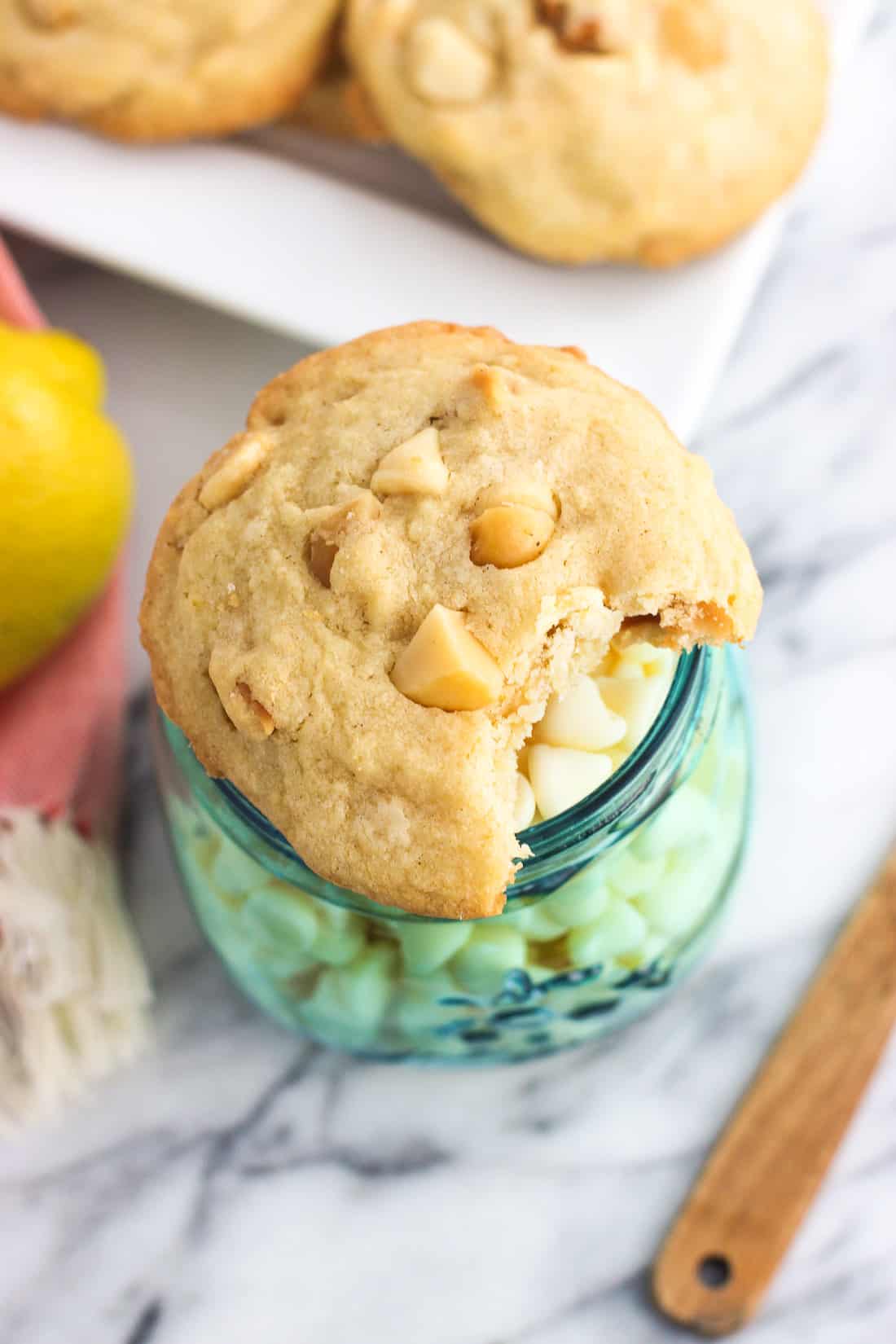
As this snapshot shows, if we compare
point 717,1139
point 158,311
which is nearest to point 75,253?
point 158,311

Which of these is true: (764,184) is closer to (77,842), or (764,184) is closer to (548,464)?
(548,464)

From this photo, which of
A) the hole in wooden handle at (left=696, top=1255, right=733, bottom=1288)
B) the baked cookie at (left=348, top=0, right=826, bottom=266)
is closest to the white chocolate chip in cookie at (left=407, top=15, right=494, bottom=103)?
Result: the baked cookie at (left=348, top=0, right=826, bottom=266)

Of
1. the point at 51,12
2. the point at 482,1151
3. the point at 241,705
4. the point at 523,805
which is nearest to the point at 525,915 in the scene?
the point at 523,805

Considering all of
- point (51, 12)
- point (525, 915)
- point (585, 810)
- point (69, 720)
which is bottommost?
point (69, 720)

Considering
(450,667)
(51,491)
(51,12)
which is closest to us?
(450,667)

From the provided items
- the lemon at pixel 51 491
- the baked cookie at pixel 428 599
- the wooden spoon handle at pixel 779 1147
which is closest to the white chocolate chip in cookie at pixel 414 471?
the baked cookie at pixel 428 599

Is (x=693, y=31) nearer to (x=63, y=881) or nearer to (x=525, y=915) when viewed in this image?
(x=525, y=915)
